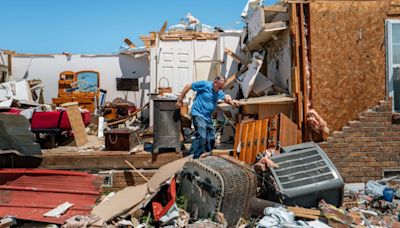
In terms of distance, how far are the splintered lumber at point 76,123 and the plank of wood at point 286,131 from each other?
5.18 m

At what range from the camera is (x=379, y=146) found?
771cm

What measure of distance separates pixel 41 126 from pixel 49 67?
8040 millimetres

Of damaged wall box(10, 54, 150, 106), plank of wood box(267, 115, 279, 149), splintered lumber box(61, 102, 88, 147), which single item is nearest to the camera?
plank of wood box(267, 115, 279, 149)

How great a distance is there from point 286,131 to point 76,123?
5.39m

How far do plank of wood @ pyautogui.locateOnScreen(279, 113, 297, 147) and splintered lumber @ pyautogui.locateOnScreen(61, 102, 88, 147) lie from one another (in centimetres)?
518

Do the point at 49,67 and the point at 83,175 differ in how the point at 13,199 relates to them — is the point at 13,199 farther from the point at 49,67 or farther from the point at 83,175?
the point at 49,67

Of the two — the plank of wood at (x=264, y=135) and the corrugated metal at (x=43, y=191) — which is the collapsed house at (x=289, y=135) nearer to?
the plank of wood at (x=264, y=135)

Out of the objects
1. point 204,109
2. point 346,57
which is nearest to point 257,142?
point 204,109

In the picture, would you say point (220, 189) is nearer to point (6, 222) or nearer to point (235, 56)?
point (6, 222)

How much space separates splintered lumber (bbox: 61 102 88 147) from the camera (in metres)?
9.70

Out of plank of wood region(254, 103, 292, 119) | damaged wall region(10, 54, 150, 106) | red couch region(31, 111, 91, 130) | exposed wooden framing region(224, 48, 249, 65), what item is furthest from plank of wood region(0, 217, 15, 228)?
damaged wall region(10, 54, 150, 106)

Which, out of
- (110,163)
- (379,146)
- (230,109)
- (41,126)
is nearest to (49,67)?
(41,126)

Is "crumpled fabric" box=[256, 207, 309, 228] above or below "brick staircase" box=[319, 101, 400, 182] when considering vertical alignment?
below

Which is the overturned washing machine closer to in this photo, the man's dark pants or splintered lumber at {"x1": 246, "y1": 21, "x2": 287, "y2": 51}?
the man's dark pants
